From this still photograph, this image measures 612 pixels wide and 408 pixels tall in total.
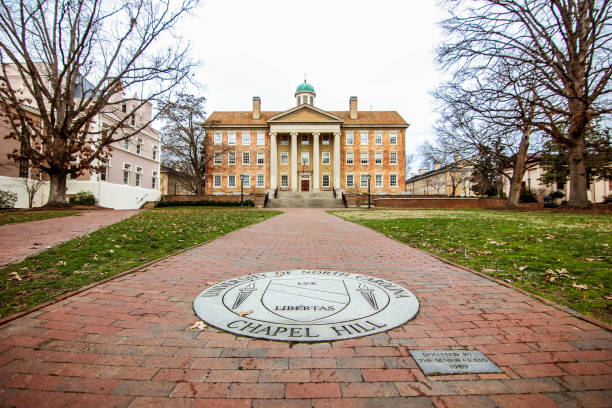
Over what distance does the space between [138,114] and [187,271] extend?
38421 mm

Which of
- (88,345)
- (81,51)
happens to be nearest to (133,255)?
(88,345)

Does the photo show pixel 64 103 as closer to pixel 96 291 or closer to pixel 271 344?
pixel 96 291

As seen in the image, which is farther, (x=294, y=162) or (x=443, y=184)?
(x=443, y=184)

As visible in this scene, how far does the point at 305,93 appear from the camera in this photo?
174 feet

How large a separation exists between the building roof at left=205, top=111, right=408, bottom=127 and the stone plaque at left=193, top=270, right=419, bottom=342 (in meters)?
46.4

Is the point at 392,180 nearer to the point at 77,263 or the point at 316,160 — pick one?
the point at 316,160

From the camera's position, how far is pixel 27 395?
5.65 feet

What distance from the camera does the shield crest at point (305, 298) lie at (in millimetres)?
2871

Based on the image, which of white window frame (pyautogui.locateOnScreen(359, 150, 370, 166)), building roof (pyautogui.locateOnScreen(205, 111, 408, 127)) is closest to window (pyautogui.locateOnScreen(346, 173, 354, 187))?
white window frame (pyautogui.locateOnScreen(359, 150, 370, 166))

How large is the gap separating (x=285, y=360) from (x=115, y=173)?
33906mm

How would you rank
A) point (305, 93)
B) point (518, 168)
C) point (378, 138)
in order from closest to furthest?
point (518, 168), point (378, 138), point (305, 93)

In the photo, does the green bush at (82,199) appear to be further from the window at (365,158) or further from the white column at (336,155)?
the window at (365,158)

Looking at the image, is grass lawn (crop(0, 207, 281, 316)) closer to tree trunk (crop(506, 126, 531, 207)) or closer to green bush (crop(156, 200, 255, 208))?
green bush (crop(156, 200, 255, 208))

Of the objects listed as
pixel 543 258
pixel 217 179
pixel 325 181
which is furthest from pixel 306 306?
pixel 217 179
